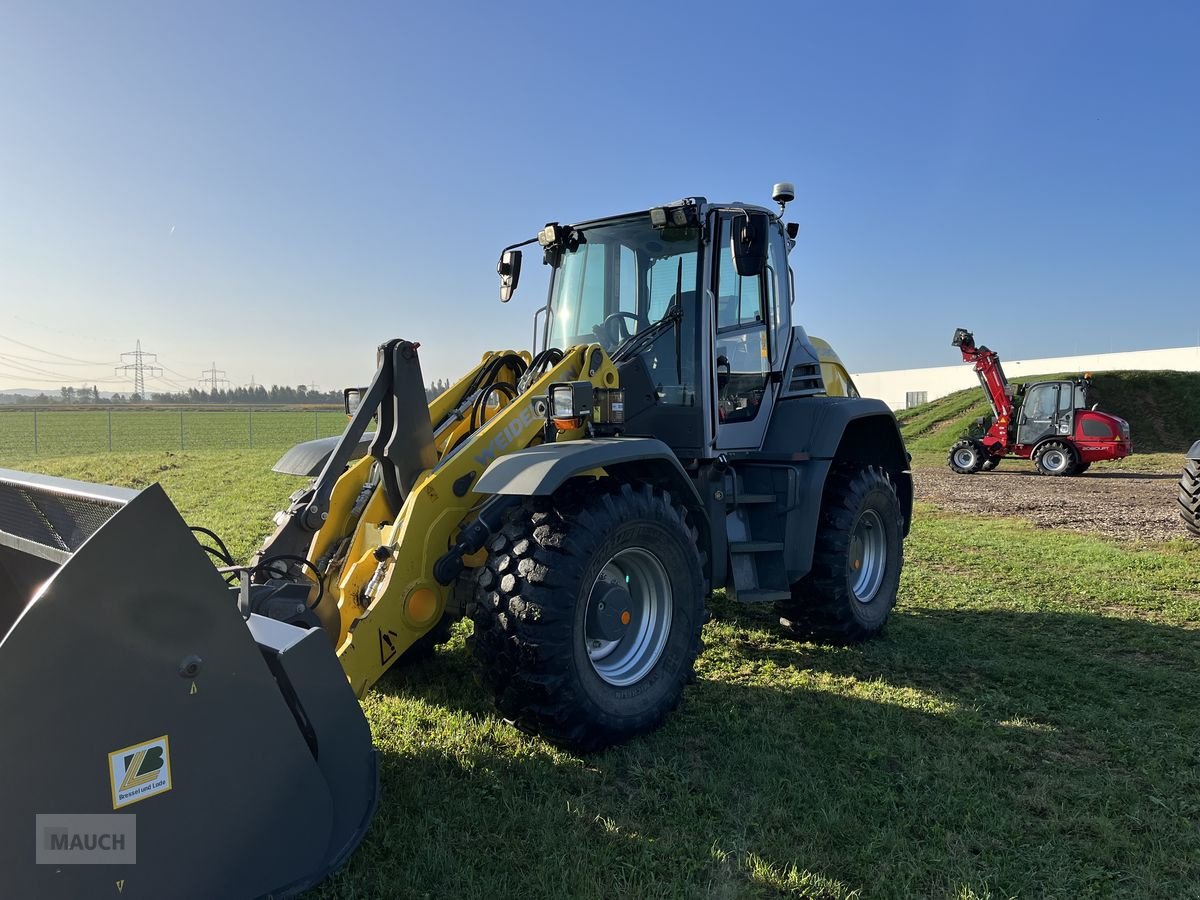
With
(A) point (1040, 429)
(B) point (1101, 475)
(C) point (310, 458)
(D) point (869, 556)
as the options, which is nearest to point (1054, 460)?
(A) point (1040, 429)

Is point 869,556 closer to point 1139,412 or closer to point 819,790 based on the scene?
point 819,790

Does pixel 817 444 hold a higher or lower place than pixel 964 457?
higher

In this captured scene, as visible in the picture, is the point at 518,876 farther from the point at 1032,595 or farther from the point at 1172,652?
the point at 1032,595

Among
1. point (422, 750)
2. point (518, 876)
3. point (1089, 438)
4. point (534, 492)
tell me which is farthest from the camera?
point (1089, 438)

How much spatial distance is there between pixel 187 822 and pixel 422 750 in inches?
58.4

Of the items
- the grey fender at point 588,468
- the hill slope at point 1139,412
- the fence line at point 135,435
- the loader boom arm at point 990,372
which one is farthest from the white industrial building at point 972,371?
the grey fender at point 588,468

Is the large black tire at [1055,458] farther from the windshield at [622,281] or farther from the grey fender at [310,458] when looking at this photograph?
the grey fender at [310,458]

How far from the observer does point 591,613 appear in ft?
11.9

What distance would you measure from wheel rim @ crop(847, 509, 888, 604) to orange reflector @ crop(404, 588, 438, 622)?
3335mm

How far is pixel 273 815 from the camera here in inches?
88.4

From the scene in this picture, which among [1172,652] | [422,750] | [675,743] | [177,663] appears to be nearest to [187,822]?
[177,663]

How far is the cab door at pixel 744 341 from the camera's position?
190 inches

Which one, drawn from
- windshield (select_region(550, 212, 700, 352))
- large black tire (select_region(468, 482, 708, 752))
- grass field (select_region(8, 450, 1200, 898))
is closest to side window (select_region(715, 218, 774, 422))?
windshield (select_region(550, 212, 700, 352))

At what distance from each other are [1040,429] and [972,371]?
30.6 m
